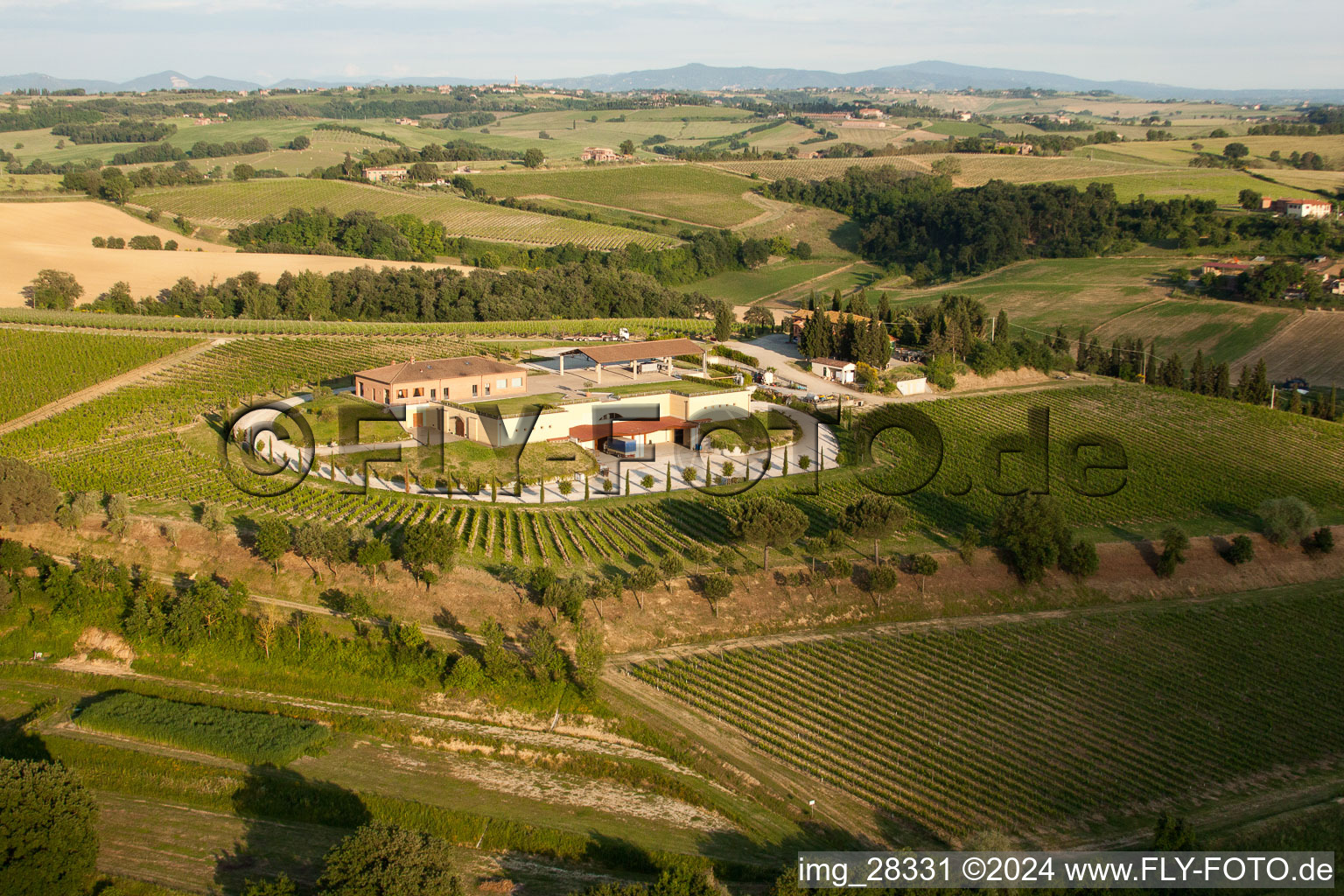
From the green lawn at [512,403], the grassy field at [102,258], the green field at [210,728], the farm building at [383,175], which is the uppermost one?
the farm building at [383,175]

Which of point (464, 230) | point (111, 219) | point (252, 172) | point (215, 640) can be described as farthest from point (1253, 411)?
point (252, 172)

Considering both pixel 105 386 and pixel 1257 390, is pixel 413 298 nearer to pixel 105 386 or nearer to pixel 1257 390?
pixel 105 386

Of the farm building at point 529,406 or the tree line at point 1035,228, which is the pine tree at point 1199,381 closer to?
the farm building at point 529,406

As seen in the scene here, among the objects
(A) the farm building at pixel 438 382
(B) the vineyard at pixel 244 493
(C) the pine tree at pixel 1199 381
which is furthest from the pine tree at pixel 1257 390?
(A) the farm building at pixel 438 382

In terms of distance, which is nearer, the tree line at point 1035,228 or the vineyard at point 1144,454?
the vineyard at point 1144,454

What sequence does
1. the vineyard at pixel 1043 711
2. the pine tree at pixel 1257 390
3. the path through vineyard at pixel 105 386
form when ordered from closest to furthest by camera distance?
the vineyard at pixel 1043 711
the path through vineyard at pixel 105 386
the pine tree at pixel 1257 390
